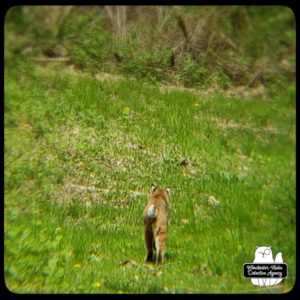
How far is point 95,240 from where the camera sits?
5.75 metres

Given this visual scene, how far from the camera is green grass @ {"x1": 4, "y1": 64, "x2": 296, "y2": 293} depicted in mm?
5660

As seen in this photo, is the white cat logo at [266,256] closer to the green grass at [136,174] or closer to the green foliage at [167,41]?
the green grass at [136,174]

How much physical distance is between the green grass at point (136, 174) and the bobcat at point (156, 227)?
106mm

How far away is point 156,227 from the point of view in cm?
564

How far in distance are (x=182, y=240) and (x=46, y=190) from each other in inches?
54.5

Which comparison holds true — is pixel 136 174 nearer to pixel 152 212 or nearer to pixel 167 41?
pixel 152 212

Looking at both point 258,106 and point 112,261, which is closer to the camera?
point 112,261

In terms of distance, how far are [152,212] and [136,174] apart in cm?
51

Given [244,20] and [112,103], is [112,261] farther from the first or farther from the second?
[244,20]

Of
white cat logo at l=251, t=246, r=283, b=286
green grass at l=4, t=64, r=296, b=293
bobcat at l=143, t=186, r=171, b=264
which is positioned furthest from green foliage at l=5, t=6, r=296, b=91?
white cat logo at l=251, t=246, r=283, b=286

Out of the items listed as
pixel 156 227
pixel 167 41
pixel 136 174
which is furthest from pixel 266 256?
pixel 167 41

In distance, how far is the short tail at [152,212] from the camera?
5617 millimetres
